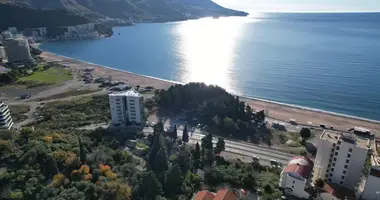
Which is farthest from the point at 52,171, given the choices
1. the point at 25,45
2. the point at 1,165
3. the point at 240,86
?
the point at 25,45

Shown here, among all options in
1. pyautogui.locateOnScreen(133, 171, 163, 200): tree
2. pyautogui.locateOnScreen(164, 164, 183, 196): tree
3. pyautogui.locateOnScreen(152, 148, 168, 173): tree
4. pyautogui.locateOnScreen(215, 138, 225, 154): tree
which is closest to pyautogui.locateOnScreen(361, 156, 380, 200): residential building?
pyautogui.locateOnScreen(215, 138, 225, 154): tree

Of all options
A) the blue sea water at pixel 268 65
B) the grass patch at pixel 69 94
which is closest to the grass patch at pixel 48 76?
the grass patch at pixel 69 94

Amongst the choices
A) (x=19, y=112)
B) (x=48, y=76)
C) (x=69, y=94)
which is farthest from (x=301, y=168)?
(x=48, y=76)

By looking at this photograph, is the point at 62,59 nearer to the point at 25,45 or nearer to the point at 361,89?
the point at 25,45

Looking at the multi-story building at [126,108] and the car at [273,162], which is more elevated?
the multi-story building at [126,108]

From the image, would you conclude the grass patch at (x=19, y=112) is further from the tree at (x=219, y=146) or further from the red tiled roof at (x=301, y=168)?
the red tiled roof at (x=301, y=168)

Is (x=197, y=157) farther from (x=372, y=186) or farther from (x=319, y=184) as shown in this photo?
(x=372, y=186)

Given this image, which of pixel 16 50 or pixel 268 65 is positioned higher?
pixel 16 50
